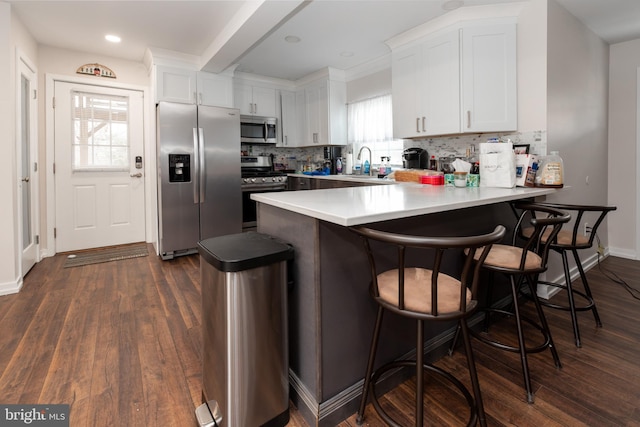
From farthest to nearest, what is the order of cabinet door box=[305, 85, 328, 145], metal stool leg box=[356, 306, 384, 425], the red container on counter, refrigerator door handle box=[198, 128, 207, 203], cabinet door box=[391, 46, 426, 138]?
cabinet door box=[305, 85, 328, 145] → refrigerator door handle box=[198, 128, 207, 203] → cabinet door box=[391, 46, 426, 138] → the red container on counter → metal stool leg box=[356, 306, 384, 425]

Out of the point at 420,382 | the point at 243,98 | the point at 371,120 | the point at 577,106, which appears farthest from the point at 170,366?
the point at 243,98

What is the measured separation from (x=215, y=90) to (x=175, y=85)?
49 centimetres

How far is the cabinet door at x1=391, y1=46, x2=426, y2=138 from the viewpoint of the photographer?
11.1 ft

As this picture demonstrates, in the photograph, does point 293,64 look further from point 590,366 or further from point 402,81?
point 590,366

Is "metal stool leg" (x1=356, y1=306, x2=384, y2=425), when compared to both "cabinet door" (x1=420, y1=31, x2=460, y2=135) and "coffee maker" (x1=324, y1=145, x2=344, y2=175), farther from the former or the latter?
"coffee maker" (x1=324, y1=145, x2=344, y2=175)

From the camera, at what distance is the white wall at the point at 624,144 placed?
141 inches

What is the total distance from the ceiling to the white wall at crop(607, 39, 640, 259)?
260 mm

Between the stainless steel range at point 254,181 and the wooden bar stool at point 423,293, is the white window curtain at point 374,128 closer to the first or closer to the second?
the stainless steel range at point 254,181

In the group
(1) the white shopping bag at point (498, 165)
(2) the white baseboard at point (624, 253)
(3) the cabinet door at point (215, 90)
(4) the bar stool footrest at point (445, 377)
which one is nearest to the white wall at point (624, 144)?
(2) the white baseboard at point (624, 253)

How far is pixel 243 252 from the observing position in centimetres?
129

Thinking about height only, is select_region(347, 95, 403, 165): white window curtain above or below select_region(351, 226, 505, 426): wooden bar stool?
above

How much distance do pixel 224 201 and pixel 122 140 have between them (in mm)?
1643

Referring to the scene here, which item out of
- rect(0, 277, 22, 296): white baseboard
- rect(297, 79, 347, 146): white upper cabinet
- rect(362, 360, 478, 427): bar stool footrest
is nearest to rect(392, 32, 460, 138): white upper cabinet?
rect(297, 79, 347, 146): white upper cabinet

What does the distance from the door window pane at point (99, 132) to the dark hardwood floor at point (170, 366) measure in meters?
1.98
